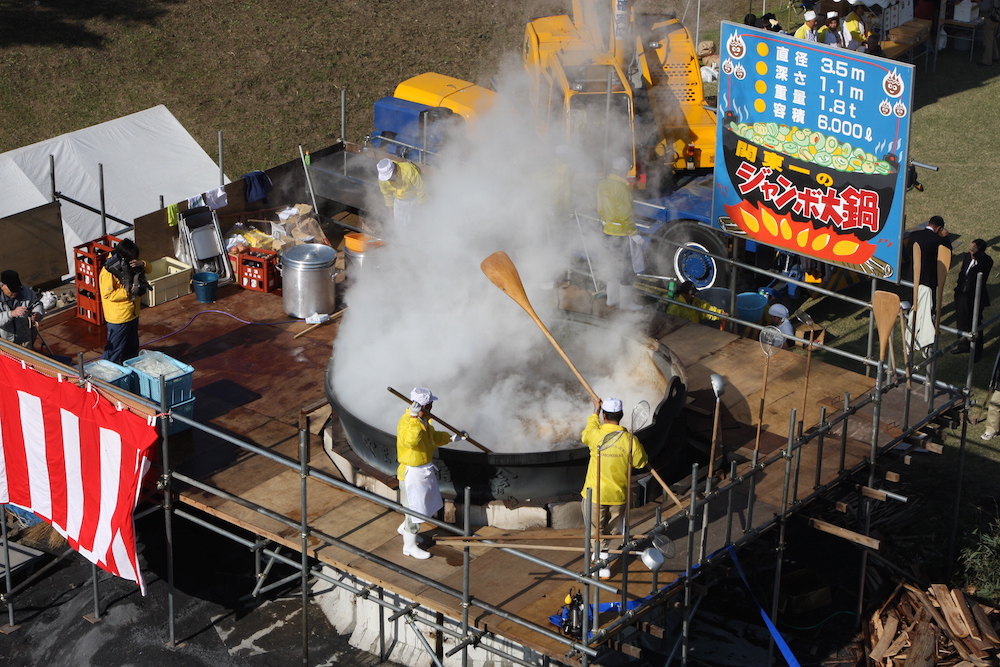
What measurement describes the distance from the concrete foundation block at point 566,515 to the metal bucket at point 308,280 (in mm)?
5077

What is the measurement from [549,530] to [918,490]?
5.41m

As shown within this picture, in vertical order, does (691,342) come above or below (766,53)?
below

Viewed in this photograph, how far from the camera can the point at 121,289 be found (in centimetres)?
1380

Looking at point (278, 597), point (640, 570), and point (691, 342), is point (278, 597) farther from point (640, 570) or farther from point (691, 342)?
point (691, 342)

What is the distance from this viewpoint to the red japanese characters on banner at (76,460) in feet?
39.2

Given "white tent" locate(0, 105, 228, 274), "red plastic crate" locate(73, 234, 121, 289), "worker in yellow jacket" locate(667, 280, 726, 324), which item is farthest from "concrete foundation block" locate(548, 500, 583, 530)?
"white tent" locate(0, 105, 228, 274)

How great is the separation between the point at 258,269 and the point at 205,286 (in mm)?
760

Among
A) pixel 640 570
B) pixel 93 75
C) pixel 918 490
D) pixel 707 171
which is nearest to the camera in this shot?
pixel 640 570

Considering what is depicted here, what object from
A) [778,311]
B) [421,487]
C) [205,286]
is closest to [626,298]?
[778,311]

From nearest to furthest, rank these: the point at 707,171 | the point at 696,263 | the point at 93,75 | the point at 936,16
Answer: the point at 696,263, the point at 707,171, the point at 93,75, the point at 936,16

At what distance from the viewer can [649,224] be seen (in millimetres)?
18812

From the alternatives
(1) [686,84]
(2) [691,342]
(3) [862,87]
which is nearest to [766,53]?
(3) [862,87]

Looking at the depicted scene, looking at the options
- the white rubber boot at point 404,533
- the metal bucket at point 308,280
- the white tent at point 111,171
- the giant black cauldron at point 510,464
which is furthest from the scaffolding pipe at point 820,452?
the white tent at point 111,171

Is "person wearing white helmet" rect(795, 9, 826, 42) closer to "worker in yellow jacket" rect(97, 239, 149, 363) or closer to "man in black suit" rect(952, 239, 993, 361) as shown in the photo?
"man in black suit" rect(952, 239, 993, 361)
